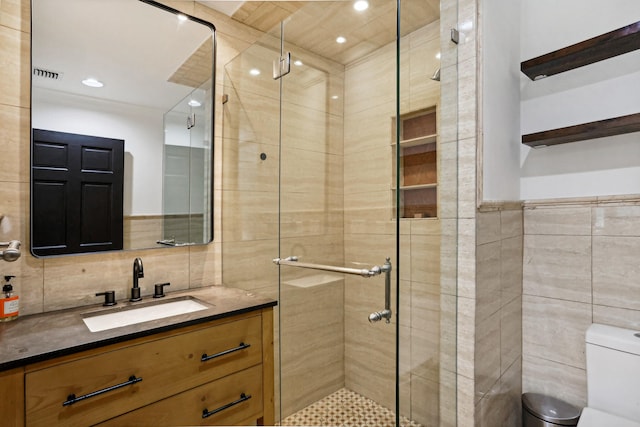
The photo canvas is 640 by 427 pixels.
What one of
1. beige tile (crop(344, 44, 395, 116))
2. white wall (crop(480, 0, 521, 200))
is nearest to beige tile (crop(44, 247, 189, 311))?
beige tile (crop(344, 44, 395, 116))

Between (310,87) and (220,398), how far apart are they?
4.71ft

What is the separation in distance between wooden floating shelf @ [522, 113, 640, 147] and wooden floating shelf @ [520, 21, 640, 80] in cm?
32

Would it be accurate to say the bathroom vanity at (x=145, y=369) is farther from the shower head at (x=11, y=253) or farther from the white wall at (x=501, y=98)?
the white wall at (x=501, y=98)

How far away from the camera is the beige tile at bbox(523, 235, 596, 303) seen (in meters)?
1.71

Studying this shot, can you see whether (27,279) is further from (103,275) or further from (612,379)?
(612,379)

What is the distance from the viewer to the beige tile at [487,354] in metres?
1.48

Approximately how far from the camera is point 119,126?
170cm

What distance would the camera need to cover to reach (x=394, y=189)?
4.19ft

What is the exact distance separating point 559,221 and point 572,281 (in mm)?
314

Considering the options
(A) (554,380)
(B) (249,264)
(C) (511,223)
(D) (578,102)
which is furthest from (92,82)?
(A) (554,380)

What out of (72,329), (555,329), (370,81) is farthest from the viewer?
(555,329)

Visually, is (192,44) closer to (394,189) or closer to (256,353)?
(394,189)

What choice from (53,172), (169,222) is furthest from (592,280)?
(53,172)

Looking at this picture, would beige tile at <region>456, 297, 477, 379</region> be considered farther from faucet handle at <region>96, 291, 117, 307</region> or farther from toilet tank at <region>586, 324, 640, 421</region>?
faucet handle at <region>96, 291, 117, 307</region>
